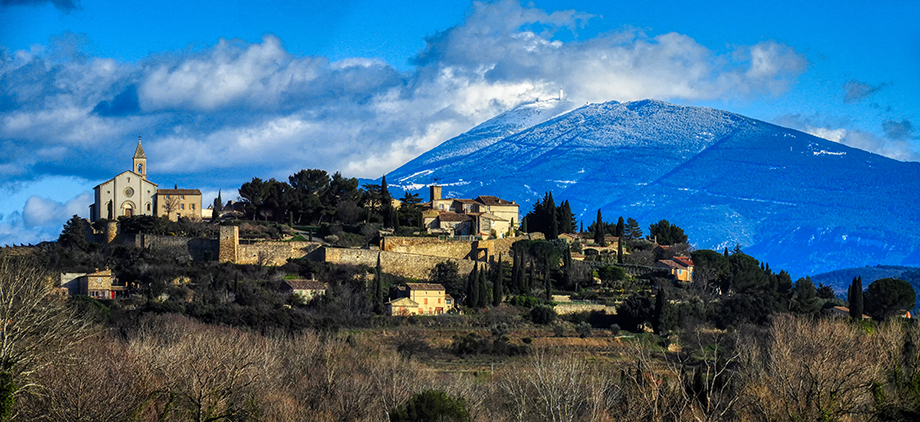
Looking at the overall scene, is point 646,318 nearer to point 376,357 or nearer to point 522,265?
point 522,265

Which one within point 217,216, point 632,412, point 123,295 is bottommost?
point 632,412

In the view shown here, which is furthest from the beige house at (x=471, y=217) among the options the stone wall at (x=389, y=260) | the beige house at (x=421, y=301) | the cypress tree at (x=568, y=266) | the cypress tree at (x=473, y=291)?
the beige house at (x=421, y=301)

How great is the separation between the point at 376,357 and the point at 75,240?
26.9 meters

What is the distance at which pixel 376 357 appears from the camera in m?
47.3

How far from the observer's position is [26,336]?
110 feet

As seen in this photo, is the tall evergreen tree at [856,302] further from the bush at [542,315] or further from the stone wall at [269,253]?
the stone wall at [269,253]

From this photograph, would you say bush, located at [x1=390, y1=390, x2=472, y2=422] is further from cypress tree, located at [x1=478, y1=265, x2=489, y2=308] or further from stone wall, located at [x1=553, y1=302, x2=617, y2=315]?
stone wall, located at [x1=553, y1=302, x2=617, y2=315]

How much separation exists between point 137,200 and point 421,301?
23343mm

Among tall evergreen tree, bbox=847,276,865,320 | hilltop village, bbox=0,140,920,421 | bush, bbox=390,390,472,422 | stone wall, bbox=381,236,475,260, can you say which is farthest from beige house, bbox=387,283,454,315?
bush, bbox=390,390,472,422

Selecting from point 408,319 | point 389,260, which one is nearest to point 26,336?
point 408,319

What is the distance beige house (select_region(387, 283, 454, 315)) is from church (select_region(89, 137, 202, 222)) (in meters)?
19.7

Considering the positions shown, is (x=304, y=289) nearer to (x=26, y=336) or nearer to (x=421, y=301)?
(x=421, y=301)

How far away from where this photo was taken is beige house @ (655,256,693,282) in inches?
2840

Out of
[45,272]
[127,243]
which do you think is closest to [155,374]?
[45,272]
